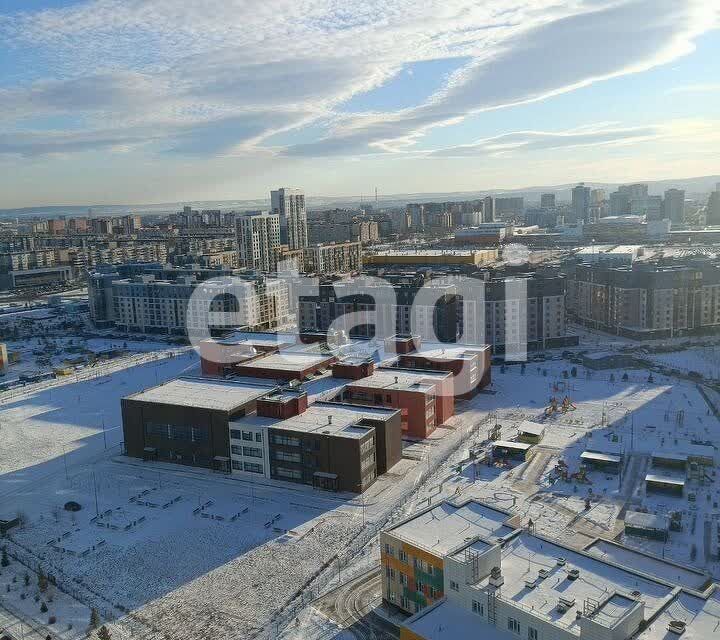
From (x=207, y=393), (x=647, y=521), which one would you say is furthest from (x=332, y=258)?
(x=647, y=521)

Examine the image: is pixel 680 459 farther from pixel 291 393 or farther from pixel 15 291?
pixel 15 291

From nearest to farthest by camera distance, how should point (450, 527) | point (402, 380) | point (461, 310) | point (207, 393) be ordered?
point (450, 527), point (207, 393), point (402, 380), point (461, 310)

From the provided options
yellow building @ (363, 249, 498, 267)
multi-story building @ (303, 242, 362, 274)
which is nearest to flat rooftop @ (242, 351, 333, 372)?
yellow building @ (363, 249, 498, 267)

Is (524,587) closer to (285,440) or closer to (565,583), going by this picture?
(565,583)

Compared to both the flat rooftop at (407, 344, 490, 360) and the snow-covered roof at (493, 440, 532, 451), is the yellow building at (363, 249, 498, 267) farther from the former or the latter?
the snow-covered roof at (493, 440, 532, 451)

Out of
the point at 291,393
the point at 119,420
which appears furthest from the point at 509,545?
the point at 119,420

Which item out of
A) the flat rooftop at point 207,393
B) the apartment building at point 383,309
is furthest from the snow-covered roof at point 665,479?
the apartment building at point 383,309
